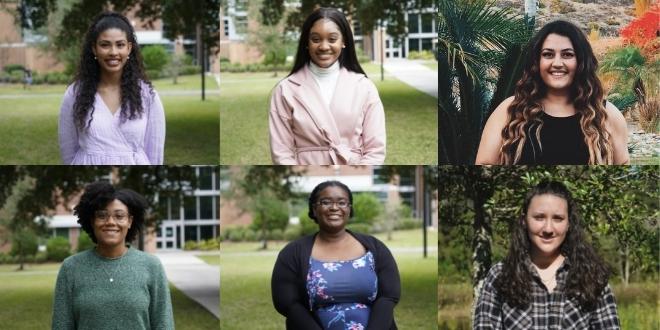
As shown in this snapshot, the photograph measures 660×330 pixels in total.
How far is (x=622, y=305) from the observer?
5.94 meters

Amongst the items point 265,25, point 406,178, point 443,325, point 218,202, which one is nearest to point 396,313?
point 443,325

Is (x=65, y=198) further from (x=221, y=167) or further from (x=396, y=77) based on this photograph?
(x=396, y=77)

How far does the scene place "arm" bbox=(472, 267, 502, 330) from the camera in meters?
5.62

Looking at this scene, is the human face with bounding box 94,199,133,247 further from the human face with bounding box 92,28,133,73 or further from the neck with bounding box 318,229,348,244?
the human face with bounding box 92,28,133,73

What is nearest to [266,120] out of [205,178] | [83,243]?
[205,178]

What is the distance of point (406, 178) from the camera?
614 centimetres

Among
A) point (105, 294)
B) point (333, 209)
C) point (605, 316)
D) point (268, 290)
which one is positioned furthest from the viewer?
point (268, 290)

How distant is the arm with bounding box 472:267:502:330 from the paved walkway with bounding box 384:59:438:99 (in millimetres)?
995

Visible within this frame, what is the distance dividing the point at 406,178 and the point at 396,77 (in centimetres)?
53

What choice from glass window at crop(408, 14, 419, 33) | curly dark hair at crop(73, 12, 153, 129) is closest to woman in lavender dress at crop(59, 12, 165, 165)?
curly dark hair at crop(73, 12, 153, 129)

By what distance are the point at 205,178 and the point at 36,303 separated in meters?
1.09

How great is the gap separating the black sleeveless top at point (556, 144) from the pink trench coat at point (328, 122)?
2.48 ft

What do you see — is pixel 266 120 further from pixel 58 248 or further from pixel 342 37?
pixel 58 248

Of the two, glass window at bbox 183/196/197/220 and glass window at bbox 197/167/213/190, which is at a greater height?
glass window at bbox 197/167/213/190
